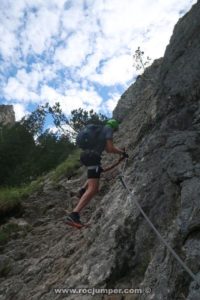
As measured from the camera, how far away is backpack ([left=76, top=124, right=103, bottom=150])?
30.6ft

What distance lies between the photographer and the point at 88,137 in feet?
30.7

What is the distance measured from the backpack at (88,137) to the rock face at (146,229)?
1.04 metres

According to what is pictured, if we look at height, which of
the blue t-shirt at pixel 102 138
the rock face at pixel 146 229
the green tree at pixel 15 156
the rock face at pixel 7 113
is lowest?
the rock face at pixel 146 229

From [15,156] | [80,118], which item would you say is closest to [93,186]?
[15,156]

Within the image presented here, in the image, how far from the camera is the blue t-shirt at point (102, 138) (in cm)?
946

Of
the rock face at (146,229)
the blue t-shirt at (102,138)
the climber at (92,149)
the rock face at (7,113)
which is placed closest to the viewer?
the rock face at (146,229)

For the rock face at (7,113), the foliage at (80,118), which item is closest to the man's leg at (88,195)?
the foliage at (80,118)

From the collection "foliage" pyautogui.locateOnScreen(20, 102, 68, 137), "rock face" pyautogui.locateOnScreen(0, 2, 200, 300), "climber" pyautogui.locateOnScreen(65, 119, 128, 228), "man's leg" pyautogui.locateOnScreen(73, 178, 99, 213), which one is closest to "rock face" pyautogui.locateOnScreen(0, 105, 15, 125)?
"foliage" pyautogui.locateOnScreen(20, 102, 68, 137)

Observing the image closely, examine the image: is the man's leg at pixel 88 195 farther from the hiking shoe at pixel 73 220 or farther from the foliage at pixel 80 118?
the foliage at pixel 80 118

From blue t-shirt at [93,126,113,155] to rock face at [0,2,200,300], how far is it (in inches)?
31.9

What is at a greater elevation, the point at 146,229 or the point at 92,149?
the point at 92,149

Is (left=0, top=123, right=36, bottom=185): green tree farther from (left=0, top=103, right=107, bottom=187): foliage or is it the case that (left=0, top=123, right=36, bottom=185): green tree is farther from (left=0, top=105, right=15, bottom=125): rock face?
(left=0, top=105, right=15, bottom=125): rock face

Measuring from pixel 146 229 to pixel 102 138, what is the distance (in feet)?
10.0

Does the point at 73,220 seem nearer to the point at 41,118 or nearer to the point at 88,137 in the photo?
the point at 88,137
